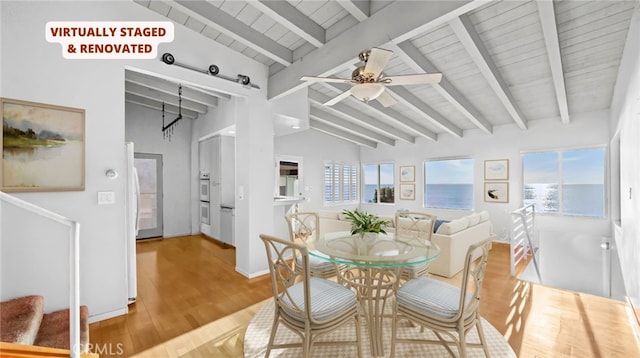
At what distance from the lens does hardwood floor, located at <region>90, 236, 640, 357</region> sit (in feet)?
6.99

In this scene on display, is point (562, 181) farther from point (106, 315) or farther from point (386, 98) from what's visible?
point (106, 315)

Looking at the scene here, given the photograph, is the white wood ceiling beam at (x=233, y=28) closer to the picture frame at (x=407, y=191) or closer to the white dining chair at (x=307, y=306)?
the white dining chair at (x=307, y=306)

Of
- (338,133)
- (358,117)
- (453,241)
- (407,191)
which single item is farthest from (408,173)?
(453,241)

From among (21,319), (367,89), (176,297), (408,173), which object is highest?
(367,89)

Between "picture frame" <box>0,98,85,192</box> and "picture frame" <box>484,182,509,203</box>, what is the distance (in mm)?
7186

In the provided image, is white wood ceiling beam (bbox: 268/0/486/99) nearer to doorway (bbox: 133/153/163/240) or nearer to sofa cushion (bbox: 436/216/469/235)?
sofa cushion (bbox: 436/216/469/235)

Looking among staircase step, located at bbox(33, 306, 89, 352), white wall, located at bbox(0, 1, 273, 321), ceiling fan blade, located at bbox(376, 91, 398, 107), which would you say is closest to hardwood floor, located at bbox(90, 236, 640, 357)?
staircase step, located at bbox(33, 306, 89, 352)

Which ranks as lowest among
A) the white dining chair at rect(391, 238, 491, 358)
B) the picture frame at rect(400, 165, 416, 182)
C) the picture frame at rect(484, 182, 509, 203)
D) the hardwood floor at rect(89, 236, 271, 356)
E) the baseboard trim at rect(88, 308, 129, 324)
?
the hardwood floor at rect(89, 236, 271, 356)

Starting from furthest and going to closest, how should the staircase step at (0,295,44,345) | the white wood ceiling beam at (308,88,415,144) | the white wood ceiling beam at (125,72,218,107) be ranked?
1. the white wood ceiling beam at (308,88,415,144)
2. the white wood ceiling beam at (125,72,218,107)
3. the staircase step at (0,295,44,345)

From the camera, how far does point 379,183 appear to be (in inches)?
333

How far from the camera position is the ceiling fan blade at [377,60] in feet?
6.63

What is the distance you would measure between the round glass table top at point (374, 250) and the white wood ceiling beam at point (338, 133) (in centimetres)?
453

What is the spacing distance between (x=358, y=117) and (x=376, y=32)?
10.6ft

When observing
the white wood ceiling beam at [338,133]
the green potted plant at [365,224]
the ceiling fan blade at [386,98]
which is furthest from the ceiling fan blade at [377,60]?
the white wood ceiling beam at [338,133]
